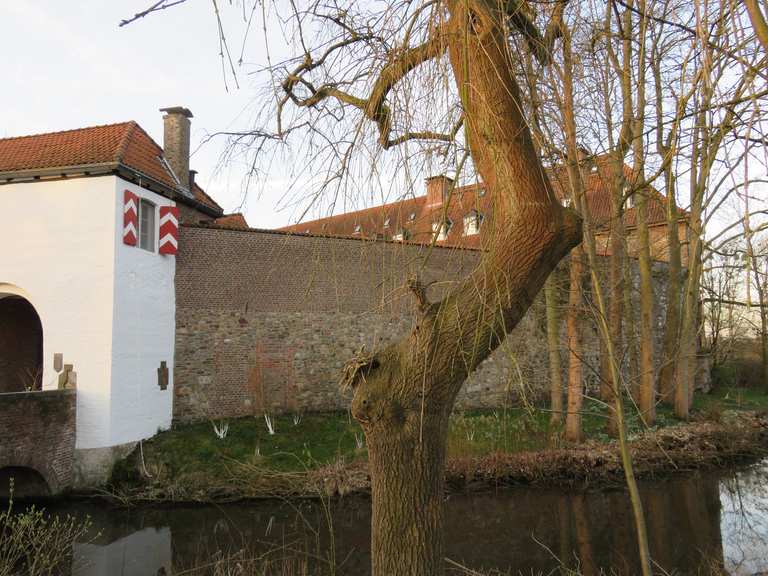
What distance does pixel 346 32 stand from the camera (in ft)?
9.78

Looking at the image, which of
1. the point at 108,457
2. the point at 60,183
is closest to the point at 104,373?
the point at 108,457

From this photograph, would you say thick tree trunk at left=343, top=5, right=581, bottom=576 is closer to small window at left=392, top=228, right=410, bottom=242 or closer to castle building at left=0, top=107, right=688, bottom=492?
small window at left=392, top=228, right=410, bottom=242

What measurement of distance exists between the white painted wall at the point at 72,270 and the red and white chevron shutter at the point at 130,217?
235 millimetres

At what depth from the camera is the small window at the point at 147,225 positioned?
10461mm

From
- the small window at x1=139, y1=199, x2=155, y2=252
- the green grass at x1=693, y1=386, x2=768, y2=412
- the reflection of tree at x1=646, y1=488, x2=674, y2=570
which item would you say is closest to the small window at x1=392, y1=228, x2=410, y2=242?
the reflection of tree at x1=646, y1=488, x2=674, y2=570

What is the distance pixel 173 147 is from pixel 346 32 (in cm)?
1006

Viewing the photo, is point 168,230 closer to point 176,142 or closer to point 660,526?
point 176,142

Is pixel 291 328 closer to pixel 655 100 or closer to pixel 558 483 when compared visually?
pixel 558 483

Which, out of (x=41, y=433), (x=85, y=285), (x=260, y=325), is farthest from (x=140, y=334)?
(x=260, y=325)

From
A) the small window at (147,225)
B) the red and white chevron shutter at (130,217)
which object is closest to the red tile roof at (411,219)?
the red and white chevron shutter at (130,217)

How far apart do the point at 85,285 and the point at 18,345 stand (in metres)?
3.62

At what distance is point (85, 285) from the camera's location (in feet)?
31.5

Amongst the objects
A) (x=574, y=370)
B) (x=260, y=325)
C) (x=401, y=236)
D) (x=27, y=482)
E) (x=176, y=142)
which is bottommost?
(x=27, y=482)

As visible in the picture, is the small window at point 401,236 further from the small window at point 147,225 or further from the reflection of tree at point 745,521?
the small window at point 147,225
